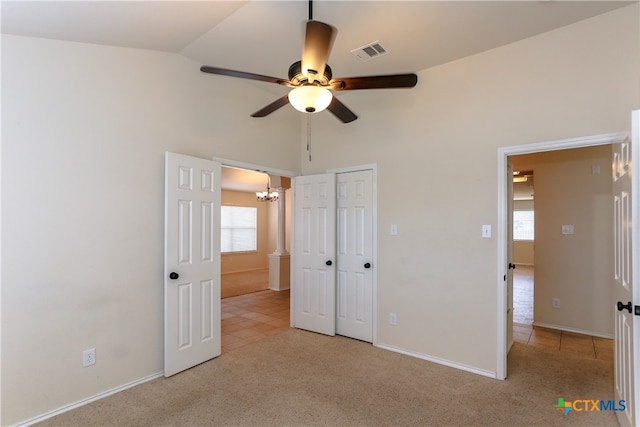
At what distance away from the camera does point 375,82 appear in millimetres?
2113

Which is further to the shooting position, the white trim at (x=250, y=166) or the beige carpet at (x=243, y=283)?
the beige carpet at (x=243, y=283)

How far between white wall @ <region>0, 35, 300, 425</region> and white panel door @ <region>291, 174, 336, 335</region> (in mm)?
1560

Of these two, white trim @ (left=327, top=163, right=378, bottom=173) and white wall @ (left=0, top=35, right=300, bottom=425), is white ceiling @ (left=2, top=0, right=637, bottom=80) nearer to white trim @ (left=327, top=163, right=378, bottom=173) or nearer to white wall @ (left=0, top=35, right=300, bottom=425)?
white wall @ (left=0, top=35, right=300, bottom=425)

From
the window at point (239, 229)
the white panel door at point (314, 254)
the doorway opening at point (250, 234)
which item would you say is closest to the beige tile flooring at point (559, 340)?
the white panel door at point (314, 254)

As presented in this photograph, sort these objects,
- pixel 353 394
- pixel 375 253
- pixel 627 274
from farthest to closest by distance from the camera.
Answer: pixel 375 253
pixel 353 394
pixel 627 274

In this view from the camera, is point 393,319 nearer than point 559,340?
Yes

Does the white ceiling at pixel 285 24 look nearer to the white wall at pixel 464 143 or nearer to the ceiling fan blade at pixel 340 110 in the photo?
the white wall at pixel 464 143

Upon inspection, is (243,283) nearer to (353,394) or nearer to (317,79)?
(353,394)

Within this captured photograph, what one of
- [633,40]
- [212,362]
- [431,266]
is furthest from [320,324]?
[633,40]

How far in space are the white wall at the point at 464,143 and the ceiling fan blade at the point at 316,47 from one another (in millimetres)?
1799

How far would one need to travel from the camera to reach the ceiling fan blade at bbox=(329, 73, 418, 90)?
2.07 meters

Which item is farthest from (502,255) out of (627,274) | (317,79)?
(317,79)

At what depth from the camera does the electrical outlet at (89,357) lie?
242 centimetres

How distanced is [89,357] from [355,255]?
2.72m
